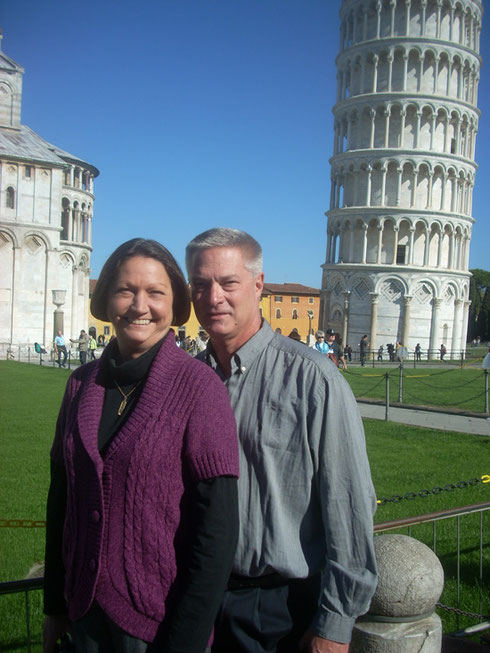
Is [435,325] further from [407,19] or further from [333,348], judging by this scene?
[333,348]

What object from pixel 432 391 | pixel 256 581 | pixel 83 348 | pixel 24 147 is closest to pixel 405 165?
pixel 24 147

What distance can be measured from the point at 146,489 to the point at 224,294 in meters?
0.92

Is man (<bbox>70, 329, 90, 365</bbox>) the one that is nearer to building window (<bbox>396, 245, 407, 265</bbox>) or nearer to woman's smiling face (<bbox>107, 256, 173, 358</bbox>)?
woman's smiling face (<bbox>107, 256, 173, 358</bbox>)

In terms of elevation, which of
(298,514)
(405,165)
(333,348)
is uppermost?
(405,165)

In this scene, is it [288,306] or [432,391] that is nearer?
[432,391]

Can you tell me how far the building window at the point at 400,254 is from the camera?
5131 centimetres

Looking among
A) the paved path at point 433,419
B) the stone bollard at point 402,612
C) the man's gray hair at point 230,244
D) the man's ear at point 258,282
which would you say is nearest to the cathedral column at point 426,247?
the paved path at point 433,419

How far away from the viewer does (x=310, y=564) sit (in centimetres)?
248

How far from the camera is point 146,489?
6.82ft

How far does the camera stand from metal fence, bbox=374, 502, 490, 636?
4152 millimetres

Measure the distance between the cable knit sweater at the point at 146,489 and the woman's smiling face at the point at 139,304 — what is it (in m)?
0.22

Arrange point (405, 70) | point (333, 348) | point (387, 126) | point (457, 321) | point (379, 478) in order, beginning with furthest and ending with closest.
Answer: point (457, 321) → point (387, 126) → point (405, 70) → point (333, 348) → point (379, 478)

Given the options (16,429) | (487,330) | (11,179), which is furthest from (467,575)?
(487,330)

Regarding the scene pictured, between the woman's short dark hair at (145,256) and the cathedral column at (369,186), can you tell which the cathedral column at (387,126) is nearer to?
the cathedral column at (369,186)
